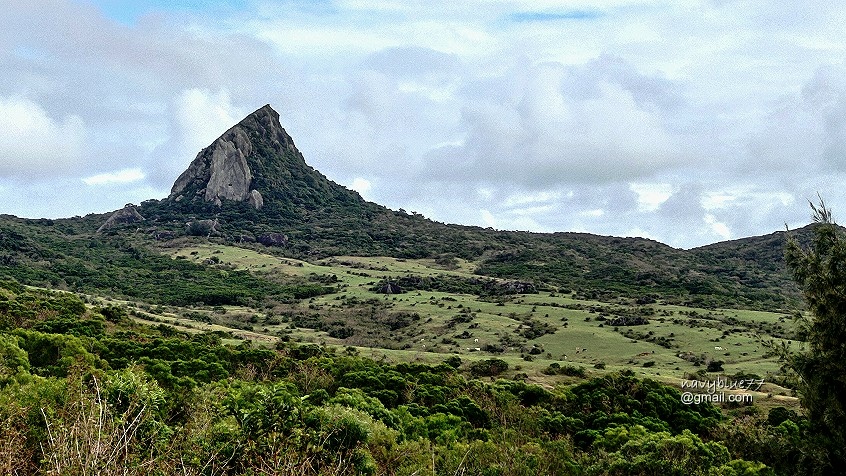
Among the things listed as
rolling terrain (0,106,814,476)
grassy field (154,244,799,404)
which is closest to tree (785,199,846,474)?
rolling terrain (0,106,814,476)

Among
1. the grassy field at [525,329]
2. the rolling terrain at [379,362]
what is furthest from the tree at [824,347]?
the grassy field at [525,329]

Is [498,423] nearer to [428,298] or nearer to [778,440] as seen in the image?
[778,440]

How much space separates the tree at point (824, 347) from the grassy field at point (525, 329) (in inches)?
1340

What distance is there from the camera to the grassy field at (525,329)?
238 ft

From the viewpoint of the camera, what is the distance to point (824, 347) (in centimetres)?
2347

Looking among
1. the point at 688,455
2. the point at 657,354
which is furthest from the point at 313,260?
the point at 688,455

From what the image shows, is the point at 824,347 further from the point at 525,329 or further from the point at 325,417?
the point at 525,329

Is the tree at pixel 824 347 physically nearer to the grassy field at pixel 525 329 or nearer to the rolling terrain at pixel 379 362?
the rolling terrain at pixel 379 362

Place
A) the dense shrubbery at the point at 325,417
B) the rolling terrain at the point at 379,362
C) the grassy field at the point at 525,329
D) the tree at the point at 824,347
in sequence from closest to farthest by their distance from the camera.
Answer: the dense shrubbery at the point at 325,417 → the rolling terrain at the point at 379,362 → the tree at the point at 824,347 → the grassy field at the point at 525,329

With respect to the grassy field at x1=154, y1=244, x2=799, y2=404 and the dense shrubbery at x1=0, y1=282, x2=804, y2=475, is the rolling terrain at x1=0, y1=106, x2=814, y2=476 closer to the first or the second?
the dense shrubbery at x1=0, y1=282, x2=804, y2=475

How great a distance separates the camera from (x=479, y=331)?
92.8 m

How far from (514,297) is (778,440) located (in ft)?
337

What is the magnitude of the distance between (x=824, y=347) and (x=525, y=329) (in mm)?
69718

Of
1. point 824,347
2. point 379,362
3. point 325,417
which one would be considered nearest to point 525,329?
point 379,362
